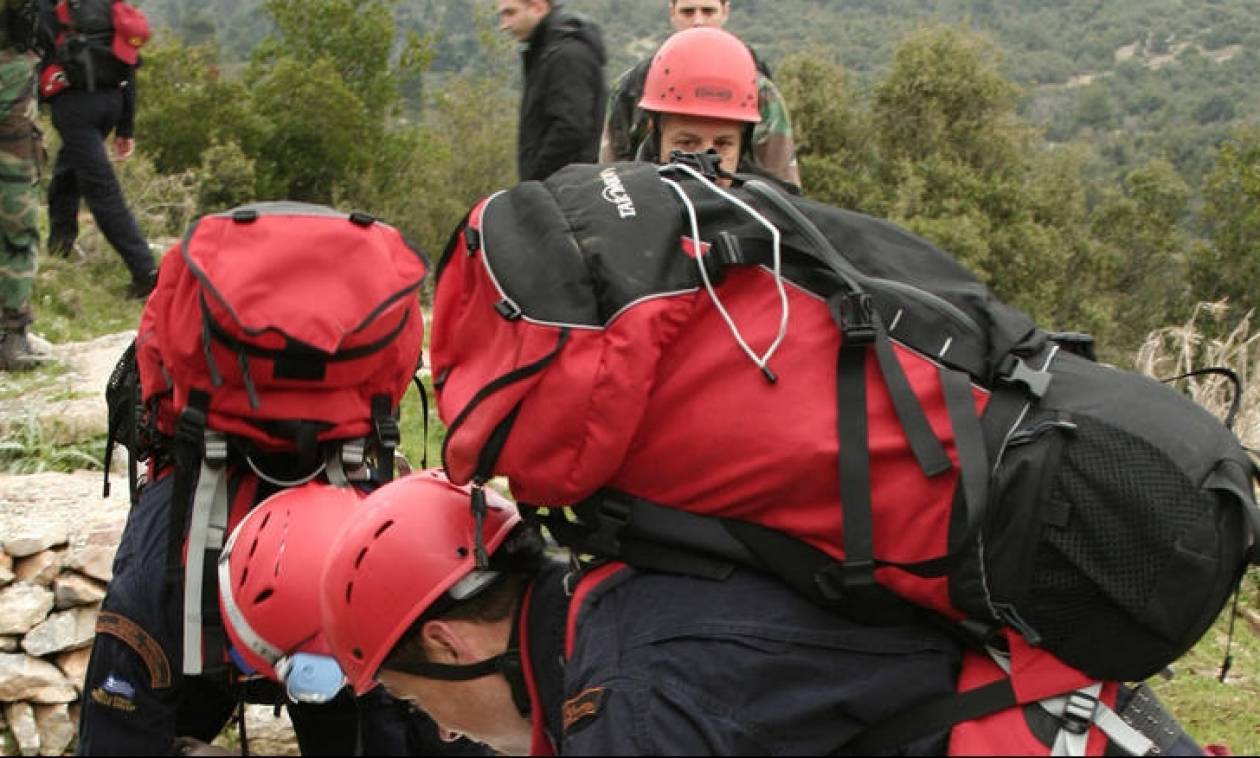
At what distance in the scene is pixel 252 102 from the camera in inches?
1250

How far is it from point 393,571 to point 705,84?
2.60 m

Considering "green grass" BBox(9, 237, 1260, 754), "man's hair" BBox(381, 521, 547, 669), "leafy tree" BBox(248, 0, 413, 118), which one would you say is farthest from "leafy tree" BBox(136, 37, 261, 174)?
"man's hair" BBox(381, 521, 547, 669)

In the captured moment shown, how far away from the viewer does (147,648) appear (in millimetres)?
3016

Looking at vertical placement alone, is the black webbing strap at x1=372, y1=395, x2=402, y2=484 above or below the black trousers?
above

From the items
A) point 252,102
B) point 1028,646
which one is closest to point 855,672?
point 1028,646

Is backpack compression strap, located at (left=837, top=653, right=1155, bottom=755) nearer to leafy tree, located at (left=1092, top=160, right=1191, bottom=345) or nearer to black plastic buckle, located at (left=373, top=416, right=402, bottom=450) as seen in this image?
black plastic buckle, located at (left=373, top=416, right=402, bottom=450)

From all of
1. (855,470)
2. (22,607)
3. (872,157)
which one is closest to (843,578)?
(855,470)

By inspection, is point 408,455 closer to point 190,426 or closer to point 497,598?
point 190,426

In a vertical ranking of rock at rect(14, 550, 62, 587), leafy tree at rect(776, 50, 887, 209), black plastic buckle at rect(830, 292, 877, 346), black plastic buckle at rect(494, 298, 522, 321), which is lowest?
leafy tree at rect(776, 50, 887, 209)

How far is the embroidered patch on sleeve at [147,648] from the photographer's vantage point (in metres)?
3.01

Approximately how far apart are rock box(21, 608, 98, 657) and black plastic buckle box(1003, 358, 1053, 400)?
366 centimetres

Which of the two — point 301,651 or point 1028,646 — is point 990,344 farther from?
point 301,651

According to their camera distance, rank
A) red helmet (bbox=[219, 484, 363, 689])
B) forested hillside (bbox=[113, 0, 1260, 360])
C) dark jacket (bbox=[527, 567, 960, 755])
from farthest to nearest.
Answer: forested hillside (bbox=[113, 0, 1260, 360]), red helmet (bbox=[219, 484, 363, 689]), dark jacket (bbox=[527, 567, 960, 755])

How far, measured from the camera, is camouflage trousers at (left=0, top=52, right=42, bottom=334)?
5.90 m
